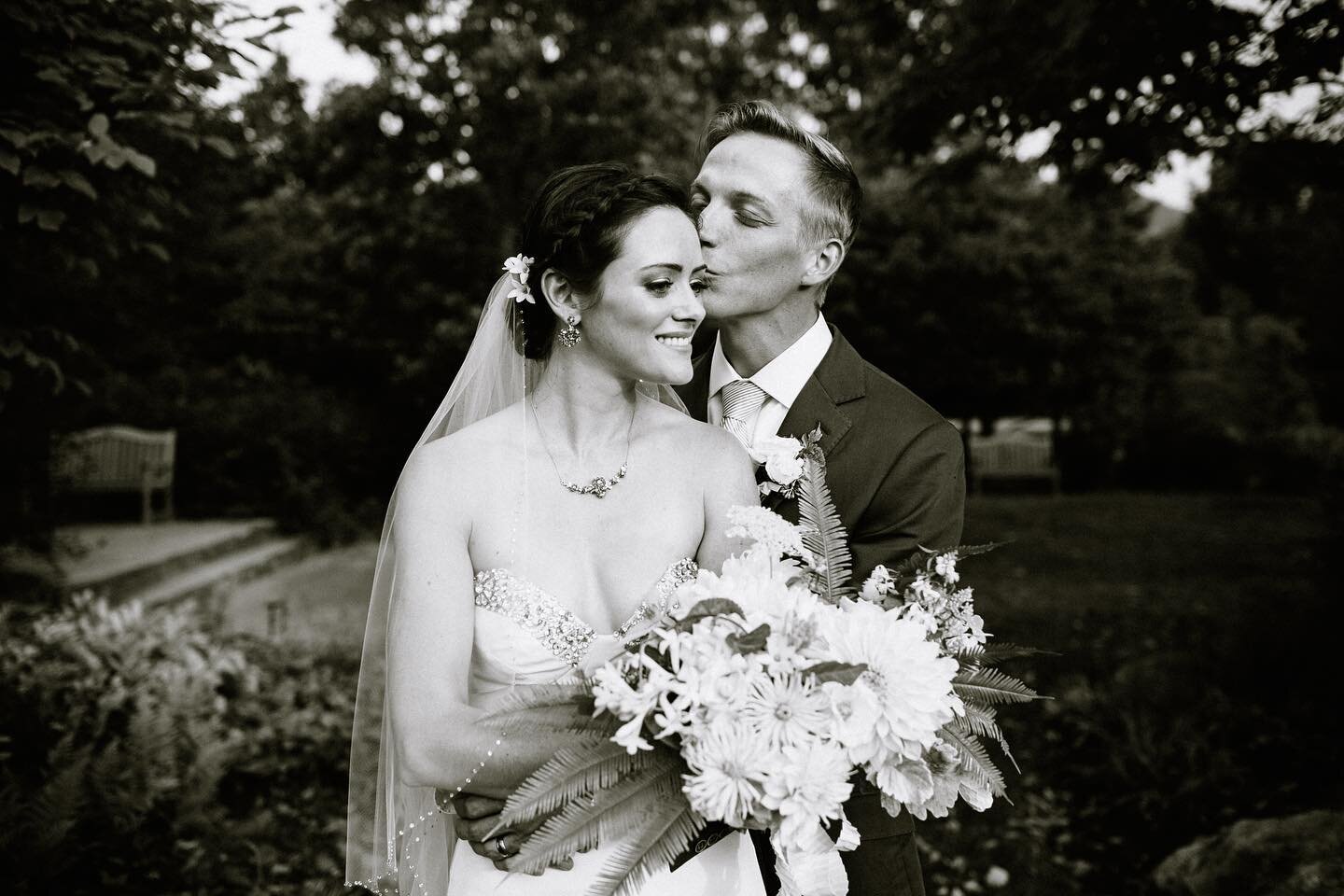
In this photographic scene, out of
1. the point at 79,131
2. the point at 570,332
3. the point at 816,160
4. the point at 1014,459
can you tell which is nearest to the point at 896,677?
the point at 570,332

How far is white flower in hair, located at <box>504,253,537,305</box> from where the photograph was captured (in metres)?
2.76

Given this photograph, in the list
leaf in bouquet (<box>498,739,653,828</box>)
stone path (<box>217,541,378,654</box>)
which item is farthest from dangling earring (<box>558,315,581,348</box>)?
stone path (<box>217,541,378,654</box>)

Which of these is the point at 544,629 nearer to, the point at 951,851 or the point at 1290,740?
the point at 951,851

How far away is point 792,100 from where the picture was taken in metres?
15.3

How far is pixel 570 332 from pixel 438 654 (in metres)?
0.91

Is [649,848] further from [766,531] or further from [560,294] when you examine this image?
[560,294]

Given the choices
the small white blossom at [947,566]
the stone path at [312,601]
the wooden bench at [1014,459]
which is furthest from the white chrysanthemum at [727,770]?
the wooden bench at [1014,459]

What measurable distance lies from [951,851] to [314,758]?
3.47 metres

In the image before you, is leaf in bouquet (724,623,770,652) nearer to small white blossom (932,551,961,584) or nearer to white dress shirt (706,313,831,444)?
small white blossom (932,551,961,584)

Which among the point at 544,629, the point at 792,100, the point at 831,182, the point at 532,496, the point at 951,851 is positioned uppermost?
the point at 792,100

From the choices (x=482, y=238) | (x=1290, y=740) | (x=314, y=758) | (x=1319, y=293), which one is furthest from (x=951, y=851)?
(x=482, y=238)

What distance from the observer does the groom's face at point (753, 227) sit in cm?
313

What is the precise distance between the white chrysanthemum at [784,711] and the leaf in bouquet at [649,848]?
0.78ft

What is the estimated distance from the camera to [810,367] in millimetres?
3178
